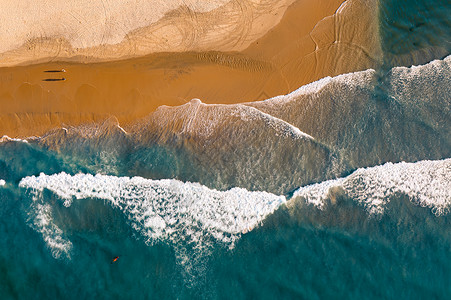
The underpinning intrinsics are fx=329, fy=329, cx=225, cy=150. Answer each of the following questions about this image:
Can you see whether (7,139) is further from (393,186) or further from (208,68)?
(393,186)

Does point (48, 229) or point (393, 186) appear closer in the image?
point (393, 186)

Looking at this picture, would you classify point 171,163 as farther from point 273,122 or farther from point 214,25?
point 214,25

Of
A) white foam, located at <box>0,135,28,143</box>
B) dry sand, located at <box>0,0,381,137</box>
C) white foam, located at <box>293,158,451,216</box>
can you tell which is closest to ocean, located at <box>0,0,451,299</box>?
white foam, located at <box>293,158,451,216</box>

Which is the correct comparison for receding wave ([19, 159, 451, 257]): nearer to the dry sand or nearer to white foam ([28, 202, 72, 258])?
white foam ([28, 202, 72, 258])

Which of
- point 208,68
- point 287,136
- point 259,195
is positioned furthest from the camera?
point 208,68

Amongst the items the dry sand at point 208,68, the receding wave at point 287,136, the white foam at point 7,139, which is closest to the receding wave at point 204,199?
the receding wave at point 287,136

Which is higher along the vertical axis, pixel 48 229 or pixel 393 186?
pixel 48 229

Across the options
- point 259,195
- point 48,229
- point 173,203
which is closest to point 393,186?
point 259,195

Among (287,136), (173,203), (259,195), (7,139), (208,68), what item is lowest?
(259,195)
